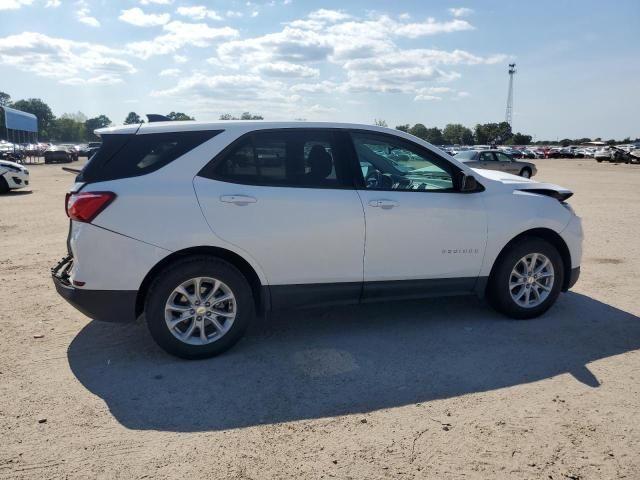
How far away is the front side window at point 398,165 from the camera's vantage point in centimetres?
457

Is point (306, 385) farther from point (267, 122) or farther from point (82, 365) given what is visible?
point (267, 122)

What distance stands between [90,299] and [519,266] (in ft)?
12.3

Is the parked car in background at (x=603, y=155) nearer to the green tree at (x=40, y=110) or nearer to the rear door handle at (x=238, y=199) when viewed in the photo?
the rear door handle at (x=238, y=199)

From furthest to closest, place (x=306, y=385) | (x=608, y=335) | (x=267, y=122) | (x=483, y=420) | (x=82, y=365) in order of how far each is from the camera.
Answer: (x=608, y=335)
(x=267, y=122)
(x=82, y=365)
(x=306, y=385)
(x=483, y=420)

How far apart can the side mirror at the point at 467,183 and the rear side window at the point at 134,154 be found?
2.27 meters

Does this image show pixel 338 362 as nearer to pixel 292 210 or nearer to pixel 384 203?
pixel 292 210

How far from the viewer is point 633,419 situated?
3281 mm

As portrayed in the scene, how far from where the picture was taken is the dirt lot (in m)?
2.87

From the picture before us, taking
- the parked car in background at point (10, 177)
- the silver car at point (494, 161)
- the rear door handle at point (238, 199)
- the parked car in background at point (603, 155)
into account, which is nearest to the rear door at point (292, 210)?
the rear door handle at point (238, 199)

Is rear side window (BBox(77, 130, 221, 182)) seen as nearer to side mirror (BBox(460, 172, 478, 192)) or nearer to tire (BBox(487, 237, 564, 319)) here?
side mirror (BBox(460, 172, 478, 192))

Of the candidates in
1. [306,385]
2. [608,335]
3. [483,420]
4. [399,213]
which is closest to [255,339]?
[306,385]

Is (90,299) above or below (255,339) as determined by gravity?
above

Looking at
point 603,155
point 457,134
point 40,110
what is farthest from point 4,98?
point 603,155

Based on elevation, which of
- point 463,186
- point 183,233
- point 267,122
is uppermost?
point 267,122
